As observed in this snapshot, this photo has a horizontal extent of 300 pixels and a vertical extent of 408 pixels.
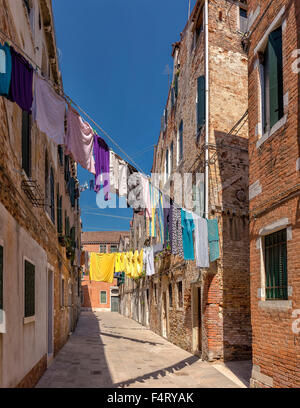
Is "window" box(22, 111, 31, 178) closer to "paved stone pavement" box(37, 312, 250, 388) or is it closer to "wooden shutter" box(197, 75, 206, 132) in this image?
"paved stone pavement" box(37, 312, 250, 388)

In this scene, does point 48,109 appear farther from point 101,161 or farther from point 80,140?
point 101,161

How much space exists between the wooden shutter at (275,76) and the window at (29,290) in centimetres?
546

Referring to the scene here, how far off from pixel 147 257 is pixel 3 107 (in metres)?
14.8

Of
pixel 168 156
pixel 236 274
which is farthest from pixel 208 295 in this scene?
pixel 168 156

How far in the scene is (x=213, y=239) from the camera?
1145 cm

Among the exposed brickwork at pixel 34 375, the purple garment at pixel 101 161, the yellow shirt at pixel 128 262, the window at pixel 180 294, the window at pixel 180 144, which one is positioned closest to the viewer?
the exposed brickwork at pixel 34 375

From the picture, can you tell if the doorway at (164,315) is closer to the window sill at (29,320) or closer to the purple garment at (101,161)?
the window sill at (29,320)

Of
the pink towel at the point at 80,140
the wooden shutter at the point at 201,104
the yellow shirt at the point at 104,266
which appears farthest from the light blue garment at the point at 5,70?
the yellow shirt at the point at 104,266

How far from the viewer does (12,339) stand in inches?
237

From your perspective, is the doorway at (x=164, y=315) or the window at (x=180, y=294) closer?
the window at (x=180, y=294)

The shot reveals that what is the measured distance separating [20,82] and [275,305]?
5.62 m

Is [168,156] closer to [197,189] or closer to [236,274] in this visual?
[197,189]

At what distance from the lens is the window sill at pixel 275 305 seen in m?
6.86

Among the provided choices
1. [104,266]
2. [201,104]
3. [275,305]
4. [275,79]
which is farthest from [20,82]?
[104,266]
